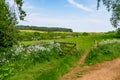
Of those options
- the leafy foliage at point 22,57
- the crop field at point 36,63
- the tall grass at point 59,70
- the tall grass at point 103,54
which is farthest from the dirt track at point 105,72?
the leafy foliage at point 22,57

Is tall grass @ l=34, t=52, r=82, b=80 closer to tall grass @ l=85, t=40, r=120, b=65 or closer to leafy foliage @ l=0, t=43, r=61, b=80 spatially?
tall grass @ l=85, t=40, r=120, b=65

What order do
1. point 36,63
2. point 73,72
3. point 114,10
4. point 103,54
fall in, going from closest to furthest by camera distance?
point 73,72, point 36,63, point 103,54, point 114,10

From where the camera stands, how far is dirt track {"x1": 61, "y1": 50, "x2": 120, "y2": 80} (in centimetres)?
2164

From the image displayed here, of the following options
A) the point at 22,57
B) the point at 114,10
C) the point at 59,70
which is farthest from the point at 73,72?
the point at 114,10

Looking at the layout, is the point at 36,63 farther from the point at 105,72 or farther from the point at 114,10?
the point at 114,10

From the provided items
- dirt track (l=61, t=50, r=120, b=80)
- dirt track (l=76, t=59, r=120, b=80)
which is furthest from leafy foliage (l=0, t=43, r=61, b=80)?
dirt track (l=76, t=59, r=120, b=80)

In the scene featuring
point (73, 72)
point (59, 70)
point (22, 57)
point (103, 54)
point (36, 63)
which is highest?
point (22, 57)

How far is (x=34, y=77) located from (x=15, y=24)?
883 cm

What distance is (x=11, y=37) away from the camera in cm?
2770

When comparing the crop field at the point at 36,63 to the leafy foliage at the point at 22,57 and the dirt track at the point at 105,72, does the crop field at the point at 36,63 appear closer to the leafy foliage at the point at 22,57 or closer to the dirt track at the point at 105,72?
the leafy foliage at the point at 22,57

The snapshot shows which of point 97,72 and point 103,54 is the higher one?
point 103,54

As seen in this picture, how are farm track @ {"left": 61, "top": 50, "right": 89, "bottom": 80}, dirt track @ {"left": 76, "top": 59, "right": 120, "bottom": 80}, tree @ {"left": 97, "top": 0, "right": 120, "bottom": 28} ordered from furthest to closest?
tree @ {"left": 97, "top": 0, "right": 120, "bottom": 28}, farm track @ {"left": 61, "top": 50, "right": 89, "bottom": 80}, dirt track @ {"left": 76, "top": 59, "right": 120, "bottom": 80}

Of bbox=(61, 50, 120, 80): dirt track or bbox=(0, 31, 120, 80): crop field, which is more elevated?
bbox=(0, 31, 120, 80): crop field

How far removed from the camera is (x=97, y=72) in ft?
76.8
